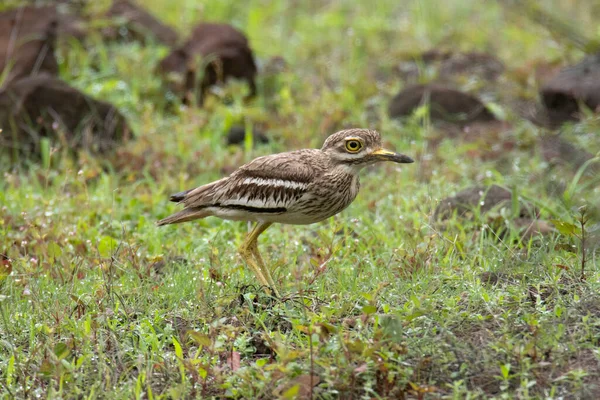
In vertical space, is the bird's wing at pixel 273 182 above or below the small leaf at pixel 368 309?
above

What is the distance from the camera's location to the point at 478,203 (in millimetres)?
6434

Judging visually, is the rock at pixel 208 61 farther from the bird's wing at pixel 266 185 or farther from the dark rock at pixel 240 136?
the bird's wing at pixel 266 185

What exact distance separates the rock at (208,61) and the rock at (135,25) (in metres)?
0.68

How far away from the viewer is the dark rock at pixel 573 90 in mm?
8484

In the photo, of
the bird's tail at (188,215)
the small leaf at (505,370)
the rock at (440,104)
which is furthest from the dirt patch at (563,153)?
the bird's tail at (188,215)

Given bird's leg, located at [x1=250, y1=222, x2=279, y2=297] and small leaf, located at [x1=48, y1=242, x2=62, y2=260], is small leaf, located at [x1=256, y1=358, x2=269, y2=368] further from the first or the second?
small leaf, located at [x1=48, y1=242, x2=62, y2=260]

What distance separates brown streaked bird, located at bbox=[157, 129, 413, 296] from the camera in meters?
5.15

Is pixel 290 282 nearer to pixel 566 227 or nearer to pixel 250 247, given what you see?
pixel 250 247

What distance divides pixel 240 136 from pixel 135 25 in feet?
8.70

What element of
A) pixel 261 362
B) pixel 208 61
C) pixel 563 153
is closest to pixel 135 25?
pixel 208 61

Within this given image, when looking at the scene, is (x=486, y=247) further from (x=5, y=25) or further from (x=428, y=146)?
(x=5, y=25)

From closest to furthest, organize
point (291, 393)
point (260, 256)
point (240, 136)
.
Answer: point (291, 393), point (260, 256), point (240, 136)

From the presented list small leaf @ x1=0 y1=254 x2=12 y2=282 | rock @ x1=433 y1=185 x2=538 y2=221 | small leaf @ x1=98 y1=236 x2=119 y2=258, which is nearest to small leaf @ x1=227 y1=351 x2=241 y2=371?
small leaf @ x1=0 y1=254 x2=12 y2=282

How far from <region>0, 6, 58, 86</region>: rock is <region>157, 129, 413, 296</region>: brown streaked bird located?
4214 millimetres
